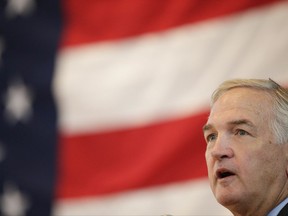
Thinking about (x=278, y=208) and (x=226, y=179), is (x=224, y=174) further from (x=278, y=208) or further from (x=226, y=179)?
(x=278, y=208)

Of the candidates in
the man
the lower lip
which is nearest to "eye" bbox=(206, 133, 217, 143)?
the man

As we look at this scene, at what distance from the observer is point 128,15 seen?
Result: 2.94m

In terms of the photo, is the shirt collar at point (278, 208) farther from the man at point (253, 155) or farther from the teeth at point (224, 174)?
the teeth at point (224, 174)

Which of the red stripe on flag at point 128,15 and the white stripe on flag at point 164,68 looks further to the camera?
the red stripe on flag at point 128,15

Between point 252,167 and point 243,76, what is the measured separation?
0.75 meters

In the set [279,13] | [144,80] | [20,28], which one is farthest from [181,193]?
[20,28]

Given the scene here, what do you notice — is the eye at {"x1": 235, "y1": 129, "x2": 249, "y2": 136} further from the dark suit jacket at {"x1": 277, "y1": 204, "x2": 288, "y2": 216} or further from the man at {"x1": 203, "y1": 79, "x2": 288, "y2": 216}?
the dark suit jacket at {"x1": 277, "y1": 204, "x2": 288, "y2": 216}

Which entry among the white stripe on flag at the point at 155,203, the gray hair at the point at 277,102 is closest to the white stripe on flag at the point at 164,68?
the white stripe on flag at the point at 155,203

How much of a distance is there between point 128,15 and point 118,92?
0.94 feet

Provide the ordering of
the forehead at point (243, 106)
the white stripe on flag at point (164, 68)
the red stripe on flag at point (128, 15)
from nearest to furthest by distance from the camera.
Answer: the forehead at point (243, 106) < the white stripe on flag at point (164, 68) < the red stripe on flag at point (128, 15)

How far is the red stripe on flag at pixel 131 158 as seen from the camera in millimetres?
2725

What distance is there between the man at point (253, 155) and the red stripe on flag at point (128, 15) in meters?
0.79

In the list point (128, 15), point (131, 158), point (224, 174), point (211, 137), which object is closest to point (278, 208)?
point (224, 174)

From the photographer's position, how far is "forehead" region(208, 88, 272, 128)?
1959 millimetres
